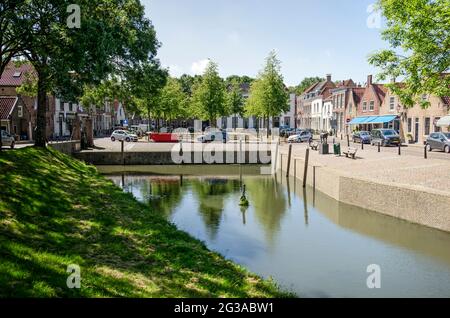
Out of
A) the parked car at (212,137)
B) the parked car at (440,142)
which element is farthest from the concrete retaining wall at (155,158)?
the parked car at (440,142)

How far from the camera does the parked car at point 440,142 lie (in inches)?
1286

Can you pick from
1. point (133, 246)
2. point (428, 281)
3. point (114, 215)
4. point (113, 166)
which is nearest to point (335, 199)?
point (428, 281)

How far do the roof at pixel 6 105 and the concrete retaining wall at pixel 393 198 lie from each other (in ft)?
115

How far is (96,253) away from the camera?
9.53m

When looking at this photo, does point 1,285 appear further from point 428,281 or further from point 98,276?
point 428,281

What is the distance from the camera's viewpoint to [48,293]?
22.2 feet

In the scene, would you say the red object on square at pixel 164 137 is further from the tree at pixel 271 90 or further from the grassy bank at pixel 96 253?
the grassy bank at pixel 96 253

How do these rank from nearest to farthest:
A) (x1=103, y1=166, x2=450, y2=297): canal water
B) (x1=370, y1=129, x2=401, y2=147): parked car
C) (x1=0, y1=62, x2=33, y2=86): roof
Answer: (x1=103, y1=166, x2=450, y2=297): canal water, (x1=370, y1=129, x2=401, y2=147): parked car, (x1=0, y1=62, x2=33, y2=86): roof

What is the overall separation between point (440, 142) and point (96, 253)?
1245 inches

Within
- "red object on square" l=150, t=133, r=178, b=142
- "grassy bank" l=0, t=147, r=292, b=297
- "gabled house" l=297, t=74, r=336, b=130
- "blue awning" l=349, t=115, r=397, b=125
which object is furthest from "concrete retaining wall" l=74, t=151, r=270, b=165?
"gabled house" l=297, t=74, r=336, b=130

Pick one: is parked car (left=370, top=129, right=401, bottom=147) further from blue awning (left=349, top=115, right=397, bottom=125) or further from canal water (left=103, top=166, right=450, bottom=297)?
canal water (left=103, top=166, right=450, bottom=297)

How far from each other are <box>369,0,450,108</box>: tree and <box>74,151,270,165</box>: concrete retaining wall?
2181 centimetres

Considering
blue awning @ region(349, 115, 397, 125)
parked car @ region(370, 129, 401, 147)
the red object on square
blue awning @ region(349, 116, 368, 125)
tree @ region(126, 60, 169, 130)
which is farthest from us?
blue awning @ region(349, 116, 368, 125)

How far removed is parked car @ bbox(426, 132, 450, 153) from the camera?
32.7 metres
